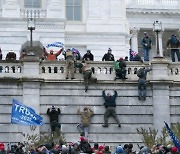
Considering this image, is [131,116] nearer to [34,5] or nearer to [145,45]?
[145,45]

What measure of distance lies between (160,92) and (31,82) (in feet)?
21.7

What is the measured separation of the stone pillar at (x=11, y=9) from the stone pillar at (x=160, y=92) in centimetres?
1823

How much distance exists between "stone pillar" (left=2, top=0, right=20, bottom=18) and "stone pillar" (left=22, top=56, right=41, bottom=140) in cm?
1660

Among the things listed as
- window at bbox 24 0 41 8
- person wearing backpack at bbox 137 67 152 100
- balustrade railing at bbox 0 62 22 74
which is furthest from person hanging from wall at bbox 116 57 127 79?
window at bbox 24 0 41 8

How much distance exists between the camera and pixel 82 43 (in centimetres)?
5784

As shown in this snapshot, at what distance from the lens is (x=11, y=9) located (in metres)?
56.2

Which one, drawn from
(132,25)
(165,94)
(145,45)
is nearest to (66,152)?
(165,94)

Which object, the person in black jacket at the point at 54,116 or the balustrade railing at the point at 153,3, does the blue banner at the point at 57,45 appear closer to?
the person in black jacket at the point at 54,116

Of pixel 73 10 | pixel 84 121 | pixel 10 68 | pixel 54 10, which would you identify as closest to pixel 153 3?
pixel 73 10

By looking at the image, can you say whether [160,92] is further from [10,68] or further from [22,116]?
[22,116]

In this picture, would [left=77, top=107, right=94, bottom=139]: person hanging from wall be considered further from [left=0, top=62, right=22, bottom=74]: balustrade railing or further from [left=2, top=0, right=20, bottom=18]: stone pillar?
[left=2, top=0, right=20, bottom=18]: stone pillar

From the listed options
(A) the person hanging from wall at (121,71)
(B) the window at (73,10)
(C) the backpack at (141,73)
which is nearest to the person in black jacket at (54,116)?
(A) the person hanging from wall at (121,71)

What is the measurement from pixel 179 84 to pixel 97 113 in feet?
15.0

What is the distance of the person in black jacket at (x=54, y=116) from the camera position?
1529 inches
